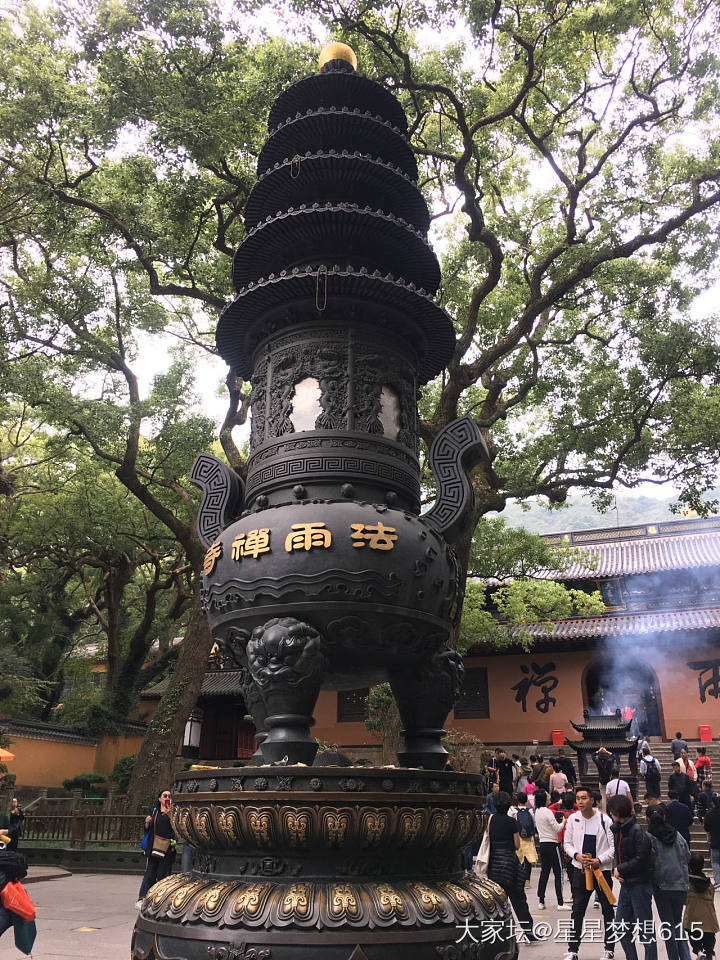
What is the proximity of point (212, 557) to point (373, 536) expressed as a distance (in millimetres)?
1146

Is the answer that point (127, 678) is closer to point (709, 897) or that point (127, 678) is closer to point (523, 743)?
point (523, 743)

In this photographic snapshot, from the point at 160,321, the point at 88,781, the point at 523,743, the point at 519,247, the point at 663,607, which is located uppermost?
the point at 519,247

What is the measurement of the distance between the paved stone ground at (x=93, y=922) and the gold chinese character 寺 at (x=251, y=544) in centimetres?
234

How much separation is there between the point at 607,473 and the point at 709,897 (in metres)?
9.86

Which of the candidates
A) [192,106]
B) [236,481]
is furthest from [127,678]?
[236,481]

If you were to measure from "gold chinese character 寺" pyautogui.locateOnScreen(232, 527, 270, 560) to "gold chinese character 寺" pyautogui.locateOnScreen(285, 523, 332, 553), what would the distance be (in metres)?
0.15

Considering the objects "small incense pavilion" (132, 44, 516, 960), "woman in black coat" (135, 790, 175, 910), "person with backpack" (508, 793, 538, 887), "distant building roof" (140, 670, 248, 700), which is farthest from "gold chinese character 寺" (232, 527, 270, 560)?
"distant building roof" (140, 670, 248, 700)

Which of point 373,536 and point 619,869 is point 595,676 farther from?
point 373,536

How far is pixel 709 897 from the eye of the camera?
5641mm

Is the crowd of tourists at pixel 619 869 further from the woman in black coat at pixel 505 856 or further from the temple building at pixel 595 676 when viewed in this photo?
the temple building at pixel 595 676

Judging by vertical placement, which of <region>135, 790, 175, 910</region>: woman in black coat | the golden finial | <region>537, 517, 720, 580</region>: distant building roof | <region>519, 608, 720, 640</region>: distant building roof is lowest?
<region>135, 790, 175, 910</region>: woman in black coat

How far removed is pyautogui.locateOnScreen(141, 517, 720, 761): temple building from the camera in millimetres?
24125

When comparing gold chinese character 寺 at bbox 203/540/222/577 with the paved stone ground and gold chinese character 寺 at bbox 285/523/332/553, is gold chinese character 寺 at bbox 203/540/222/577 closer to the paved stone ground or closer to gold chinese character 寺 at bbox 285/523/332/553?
gold chinese character 寺 at bbox 285/523/332/553

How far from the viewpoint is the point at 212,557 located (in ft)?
15.3
